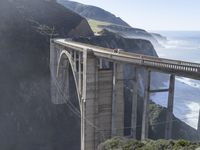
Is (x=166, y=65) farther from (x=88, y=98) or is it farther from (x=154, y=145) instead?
(x=88, y=98)

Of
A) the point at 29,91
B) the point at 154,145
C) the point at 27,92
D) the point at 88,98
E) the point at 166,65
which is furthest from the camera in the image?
the point at 29,91

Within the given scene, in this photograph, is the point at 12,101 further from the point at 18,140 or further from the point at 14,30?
the point at 14,30

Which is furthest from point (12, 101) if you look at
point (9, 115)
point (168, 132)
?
point (168, 132)

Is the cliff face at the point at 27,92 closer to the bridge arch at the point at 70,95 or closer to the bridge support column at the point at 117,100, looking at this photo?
the bridge arch at the point at 70,95

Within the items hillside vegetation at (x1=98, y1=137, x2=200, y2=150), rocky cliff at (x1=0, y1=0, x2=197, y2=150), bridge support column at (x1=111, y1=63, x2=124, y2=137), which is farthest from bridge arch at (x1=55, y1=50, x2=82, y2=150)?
hillside vegetation at (x1=98, y1=137, x2=200, y2=150)

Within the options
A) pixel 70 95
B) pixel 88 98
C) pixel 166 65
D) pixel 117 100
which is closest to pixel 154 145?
pixel 166 65

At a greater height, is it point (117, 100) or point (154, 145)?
point (117, 100)

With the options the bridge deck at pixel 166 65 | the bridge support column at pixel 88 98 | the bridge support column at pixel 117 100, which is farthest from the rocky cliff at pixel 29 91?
the bridge deck at pixel 166 65
